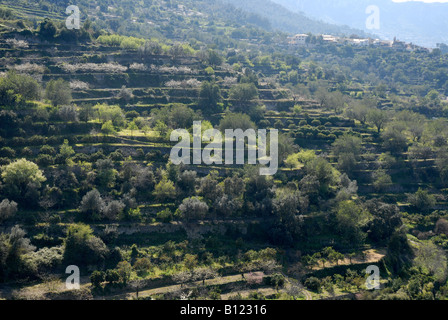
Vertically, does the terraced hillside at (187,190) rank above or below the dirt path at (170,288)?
above

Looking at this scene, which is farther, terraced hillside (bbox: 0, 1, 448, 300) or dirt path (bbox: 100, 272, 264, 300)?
terraced hillside (bbox: 0, 1, 448, 300)

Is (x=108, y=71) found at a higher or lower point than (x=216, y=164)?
higher

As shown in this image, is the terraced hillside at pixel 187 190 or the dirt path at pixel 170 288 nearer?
the dirt path at pixel 170 288

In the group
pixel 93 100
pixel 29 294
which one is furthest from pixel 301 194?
pixel 93 100

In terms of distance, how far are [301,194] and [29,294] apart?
33919 mm

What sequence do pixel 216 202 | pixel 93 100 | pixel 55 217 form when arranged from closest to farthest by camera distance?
pixel 55 217 → pixel 216 202 → pixel 93 100

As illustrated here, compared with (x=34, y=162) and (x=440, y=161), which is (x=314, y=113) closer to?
(x=440, y=161)

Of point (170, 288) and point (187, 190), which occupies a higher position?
point (187, 190)

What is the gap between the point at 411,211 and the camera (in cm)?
5669

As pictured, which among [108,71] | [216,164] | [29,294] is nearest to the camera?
[29,294]

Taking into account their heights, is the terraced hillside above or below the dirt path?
above

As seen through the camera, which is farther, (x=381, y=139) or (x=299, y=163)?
(x=381, y=139)

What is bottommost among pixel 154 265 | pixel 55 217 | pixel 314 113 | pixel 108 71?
pixel 154 265

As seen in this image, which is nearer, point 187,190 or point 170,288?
point 170,288
